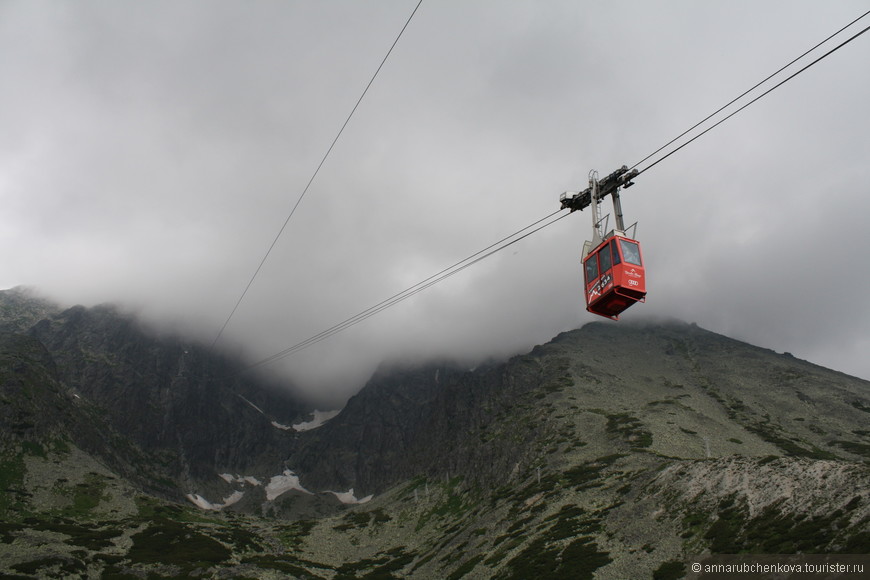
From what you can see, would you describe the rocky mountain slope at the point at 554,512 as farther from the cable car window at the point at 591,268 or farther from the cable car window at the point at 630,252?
the cable car window at the point at 630,252

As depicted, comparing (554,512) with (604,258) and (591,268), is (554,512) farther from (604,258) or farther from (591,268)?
(604,258)

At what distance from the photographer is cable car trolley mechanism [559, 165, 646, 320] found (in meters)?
26.6

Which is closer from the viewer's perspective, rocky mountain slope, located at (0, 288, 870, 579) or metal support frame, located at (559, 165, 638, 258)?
metal support frame, located at (559, 165, 638, 258)

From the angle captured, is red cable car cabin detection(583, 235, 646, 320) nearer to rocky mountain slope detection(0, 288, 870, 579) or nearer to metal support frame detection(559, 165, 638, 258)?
metal support frame detection(559, 165, 638, 258)

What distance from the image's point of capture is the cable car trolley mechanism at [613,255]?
87.2 feet

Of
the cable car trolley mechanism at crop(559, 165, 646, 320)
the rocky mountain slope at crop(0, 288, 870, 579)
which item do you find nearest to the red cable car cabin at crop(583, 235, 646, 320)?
the cable car trolley mechanism at crop(559, 165, 646, 320)

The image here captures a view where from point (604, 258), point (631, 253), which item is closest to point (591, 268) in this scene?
point (604, 258)

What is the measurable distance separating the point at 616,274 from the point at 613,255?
1043 millimetres

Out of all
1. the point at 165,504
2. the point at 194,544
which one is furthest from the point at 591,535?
the point at 165,504

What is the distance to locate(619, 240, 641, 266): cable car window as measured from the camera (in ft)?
89.5

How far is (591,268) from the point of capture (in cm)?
2961

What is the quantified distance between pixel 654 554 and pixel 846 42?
184 feet

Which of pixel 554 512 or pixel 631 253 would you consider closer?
pixel 631 253

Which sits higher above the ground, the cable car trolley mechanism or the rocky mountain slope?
the cable car trolley mechanism
